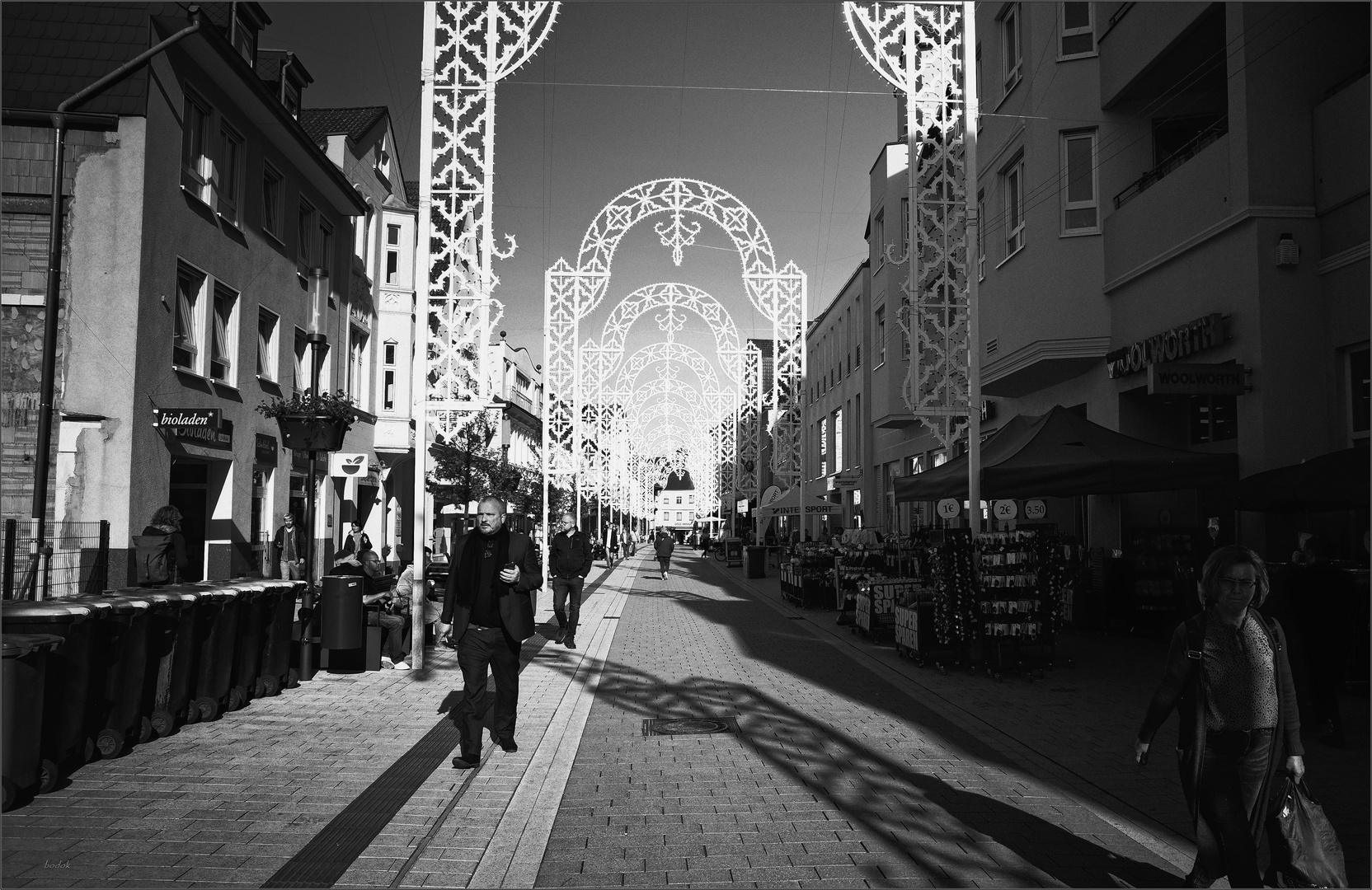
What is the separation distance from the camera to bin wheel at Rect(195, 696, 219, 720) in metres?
8.30

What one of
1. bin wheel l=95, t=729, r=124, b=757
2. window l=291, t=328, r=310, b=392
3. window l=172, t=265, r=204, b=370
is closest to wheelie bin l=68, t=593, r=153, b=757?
bin wheel l=95, t=729, r=124, b=757

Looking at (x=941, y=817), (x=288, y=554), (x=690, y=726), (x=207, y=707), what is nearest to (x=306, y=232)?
(x=288, y=554)

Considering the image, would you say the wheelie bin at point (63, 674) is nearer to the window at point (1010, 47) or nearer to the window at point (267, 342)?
the window at point (267, 342)

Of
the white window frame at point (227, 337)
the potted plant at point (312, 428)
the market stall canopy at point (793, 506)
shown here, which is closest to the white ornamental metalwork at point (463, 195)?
the potted plant at point (312, 428)

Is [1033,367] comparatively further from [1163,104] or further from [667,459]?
[667,459]

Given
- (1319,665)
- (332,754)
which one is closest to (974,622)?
(1319,665)

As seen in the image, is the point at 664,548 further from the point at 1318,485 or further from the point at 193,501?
the point at 1318,485

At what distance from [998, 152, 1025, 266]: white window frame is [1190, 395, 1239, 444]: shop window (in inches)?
183

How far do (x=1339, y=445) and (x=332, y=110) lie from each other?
28.5 meters

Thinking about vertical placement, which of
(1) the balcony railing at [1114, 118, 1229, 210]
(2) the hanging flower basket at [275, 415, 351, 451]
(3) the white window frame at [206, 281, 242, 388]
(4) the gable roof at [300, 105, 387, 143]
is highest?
(4) the gable roof at [300, 105, 387, 143]

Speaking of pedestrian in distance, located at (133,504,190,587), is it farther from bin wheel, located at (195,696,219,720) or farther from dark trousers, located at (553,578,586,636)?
dark trousers, located at (553,578,586,636)

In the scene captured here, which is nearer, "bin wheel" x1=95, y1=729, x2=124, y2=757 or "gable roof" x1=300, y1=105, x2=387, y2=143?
"bin wheel" x1=95, y1=729, x2=124, y2=757

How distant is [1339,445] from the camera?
12.5m

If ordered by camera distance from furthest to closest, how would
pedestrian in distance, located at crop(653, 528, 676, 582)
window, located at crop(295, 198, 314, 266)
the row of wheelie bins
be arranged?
pedestrian in distance, located at crop(653, 528, 676, 582), window, located at crop(295, 198, 314, 266), the row of wheelie bins
